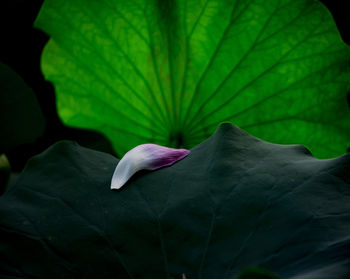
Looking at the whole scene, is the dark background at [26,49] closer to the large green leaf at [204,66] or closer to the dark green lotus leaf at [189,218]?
the large green leaf at [204,66]

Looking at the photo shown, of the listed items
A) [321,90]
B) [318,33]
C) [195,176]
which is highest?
[318,33]

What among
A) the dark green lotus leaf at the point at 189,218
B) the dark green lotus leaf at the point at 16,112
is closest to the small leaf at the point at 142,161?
the dark green lotus leaf at the point at 189,218

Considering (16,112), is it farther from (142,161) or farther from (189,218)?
(189,218)

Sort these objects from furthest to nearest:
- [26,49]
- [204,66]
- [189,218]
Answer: [26,49] → [204,66] → [189,218]

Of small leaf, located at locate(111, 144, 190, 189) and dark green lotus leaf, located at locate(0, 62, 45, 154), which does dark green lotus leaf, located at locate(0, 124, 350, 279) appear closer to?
small leaf, located at locate(111, 144, 190, 189)

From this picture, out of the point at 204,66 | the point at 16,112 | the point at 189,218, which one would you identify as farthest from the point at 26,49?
the point at 189,218

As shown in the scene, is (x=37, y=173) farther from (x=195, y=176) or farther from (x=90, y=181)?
(x=195, y=176)

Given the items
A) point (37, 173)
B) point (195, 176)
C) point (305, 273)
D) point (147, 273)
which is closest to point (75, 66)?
point (37, 173)
